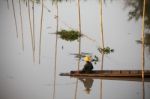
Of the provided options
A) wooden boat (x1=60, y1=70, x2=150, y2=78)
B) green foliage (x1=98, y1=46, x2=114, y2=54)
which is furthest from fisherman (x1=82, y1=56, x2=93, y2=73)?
green foliage (x1=98, y1=46, x2=114, y2=54)

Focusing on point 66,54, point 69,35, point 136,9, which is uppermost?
point 136,9

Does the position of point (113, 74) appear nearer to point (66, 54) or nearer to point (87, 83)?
point (87, 83)

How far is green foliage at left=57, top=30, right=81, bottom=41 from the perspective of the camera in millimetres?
1593

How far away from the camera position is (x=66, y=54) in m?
1.56

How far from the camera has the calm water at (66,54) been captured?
141 centimetres

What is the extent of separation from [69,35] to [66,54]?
0.11 meters

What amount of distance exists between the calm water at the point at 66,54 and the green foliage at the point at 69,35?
25 millimetres

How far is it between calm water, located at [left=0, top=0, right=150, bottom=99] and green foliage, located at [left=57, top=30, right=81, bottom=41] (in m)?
0.02

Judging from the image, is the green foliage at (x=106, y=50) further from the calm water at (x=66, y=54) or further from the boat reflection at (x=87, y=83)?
the boat reflection at (x=87, y=83)

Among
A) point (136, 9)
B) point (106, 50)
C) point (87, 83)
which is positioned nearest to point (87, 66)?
point (87, 83)

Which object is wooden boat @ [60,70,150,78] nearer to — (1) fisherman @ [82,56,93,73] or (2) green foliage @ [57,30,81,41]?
(1) fisherman @ [82,56,93,73]

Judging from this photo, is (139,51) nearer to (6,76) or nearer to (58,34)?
(58,34)

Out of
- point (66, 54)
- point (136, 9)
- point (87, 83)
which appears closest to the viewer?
point (87, 83)

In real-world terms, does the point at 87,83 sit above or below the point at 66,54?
below
